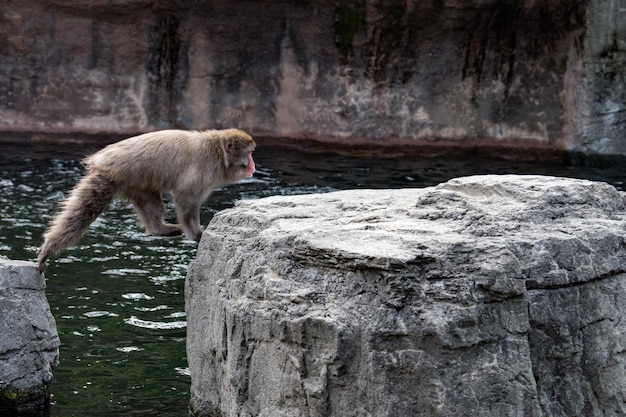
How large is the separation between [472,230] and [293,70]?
10.2m

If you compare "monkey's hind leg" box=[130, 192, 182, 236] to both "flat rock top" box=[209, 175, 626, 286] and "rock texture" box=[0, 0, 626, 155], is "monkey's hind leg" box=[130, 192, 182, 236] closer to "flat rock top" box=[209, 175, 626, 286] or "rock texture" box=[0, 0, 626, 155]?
"flat rock top" box=[209, 175, 626, 286]

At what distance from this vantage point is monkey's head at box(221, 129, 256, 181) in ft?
24.0

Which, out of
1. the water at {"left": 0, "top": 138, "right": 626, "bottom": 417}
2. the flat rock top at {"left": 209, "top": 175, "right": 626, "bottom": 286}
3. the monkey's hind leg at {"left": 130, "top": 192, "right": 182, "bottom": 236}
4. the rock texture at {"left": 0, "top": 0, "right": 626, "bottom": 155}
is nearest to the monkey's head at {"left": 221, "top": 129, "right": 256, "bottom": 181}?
the monkey's hind leg at {"left": 130, "top": 192, "right": 182, "bottom": 236}

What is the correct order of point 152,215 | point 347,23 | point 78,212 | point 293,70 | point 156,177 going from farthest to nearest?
point 293,70, point 347,23, point 152,215, point 156,177, point 78,212

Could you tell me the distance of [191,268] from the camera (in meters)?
5.53

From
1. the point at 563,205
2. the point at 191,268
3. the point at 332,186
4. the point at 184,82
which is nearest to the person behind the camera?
the point at 563,205

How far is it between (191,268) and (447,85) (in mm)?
9150

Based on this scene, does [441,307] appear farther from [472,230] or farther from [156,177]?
[156,177]

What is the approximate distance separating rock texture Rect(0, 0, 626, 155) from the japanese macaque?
6.88 metres

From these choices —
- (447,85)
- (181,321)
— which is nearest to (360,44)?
(447,85)

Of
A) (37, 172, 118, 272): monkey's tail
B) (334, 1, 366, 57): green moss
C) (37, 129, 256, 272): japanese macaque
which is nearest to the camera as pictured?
(37, 172, 118, 272): monkey's tail

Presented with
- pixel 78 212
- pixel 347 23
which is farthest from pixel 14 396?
pixel 347 23

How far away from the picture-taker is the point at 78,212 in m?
6.86

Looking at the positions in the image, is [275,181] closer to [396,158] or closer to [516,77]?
[396,158]
